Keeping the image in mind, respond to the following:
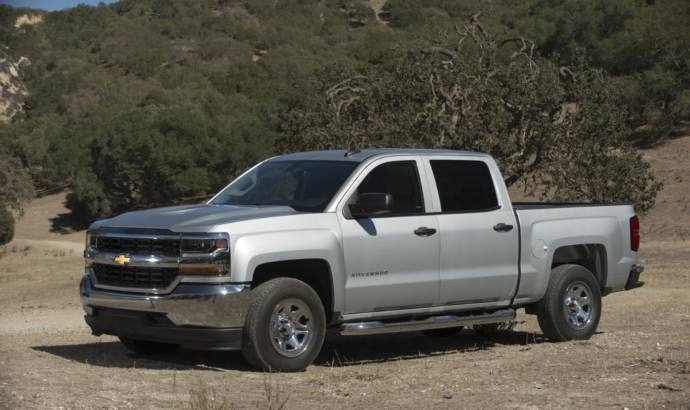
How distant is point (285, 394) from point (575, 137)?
634 inches

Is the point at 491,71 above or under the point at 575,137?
above

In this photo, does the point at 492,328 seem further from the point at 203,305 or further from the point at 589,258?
the point at 203,305

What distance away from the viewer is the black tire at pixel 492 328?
11836 millimetres

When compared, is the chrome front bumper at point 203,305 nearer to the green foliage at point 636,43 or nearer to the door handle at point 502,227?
the door handle at point 502,227

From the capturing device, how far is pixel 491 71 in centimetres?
2320

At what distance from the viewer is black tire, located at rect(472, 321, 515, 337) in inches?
466

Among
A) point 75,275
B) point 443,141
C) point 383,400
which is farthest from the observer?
point 75,275

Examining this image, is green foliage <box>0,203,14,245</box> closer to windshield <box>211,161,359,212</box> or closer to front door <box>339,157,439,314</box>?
windshield <box>211,161,359,212</box>

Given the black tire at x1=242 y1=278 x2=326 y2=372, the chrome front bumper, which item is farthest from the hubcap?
the chrome front bumper

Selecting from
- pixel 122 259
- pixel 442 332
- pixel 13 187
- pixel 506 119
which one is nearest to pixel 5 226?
pixel 13 187

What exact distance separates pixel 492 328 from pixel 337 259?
3.41 meters

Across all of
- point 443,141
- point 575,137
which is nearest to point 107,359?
point 443,141

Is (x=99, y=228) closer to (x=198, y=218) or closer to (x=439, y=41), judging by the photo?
(x=198, y=218)

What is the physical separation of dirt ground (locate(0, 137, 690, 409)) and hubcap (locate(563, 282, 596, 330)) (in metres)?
0.25
